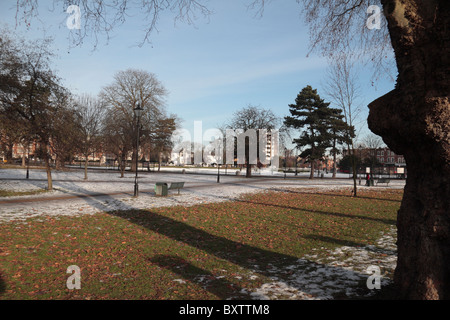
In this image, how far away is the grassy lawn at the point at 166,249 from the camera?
185 inches

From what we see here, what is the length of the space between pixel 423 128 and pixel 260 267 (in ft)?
13.2

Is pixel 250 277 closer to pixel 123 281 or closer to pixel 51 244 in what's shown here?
pixel 123 281

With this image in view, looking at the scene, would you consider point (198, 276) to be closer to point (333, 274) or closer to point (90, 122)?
point (333, 274)

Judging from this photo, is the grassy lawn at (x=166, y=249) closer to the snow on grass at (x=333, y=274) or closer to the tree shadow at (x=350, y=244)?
the tree shadow at (x=350, y=244)

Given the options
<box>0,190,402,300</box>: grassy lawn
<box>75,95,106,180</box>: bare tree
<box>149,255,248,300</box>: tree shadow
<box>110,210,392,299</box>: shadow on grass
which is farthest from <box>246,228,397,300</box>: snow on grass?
<box>75,95,106,180</box>: bare tree

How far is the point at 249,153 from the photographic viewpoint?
4156cm

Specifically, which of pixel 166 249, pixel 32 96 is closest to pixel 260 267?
pixel 166 249

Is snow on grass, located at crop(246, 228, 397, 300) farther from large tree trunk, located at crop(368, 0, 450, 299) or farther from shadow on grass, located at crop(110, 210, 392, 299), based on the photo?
large tree trunk, located at crop(368, 0, 450, 299)

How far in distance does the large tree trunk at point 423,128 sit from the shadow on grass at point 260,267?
1.38m

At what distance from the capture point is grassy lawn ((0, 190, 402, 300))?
4.69 m

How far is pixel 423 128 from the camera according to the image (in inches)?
122

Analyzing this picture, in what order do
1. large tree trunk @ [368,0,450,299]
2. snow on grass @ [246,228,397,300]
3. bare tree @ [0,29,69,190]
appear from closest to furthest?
1. large tree trunk @ [368,0,450,299]
2. snow on grass @ [246,228,397,300]
3. bare tree @ [0,29,69,190]

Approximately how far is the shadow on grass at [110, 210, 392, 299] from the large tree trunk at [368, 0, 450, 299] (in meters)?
1.38

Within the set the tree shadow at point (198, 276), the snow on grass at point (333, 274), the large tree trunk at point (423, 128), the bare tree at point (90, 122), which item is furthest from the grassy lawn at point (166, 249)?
the bare tree at point (90, 122)
